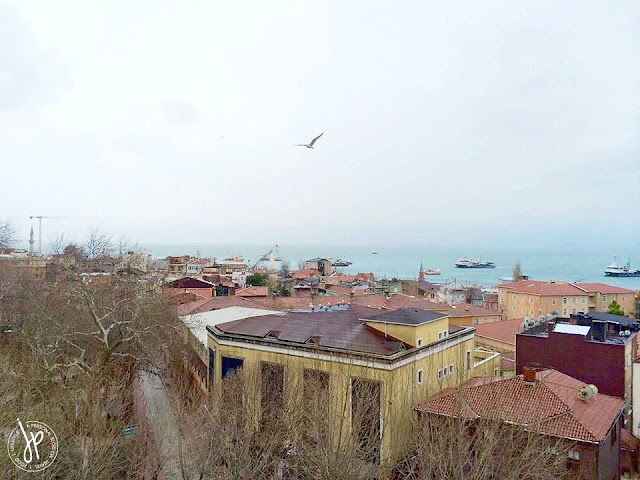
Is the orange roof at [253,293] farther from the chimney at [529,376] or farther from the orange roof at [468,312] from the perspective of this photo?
the chimney at [529,376]

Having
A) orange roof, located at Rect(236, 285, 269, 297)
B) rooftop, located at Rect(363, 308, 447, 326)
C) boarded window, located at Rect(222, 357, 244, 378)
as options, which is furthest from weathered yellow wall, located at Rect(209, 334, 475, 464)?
orange roof, located at Rect(236, 285, 269, 297)

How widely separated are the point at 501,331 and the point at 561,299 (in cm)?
2514

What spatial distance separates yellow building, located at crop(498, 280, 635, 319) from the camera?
5091cm

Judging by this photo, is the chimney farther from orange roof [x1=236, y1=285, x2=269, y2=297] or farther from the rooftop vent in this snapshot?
orange roof [x1=236, y1=285, x2=269, y2=297]

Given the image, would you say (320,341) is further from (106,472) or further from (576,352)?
(576,352)

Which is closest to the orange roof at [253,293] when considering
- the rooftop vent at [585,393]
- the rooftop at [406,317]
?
the rooftop at [406,317]

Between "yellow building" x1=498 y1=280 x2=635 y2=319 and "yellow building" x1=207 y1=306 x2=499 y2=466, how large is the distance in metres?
36.1

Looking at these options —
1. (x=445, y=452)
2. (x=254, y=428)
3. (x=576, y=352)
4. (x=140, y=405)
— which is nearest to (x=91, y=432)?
Answer: (x=254, y=428)

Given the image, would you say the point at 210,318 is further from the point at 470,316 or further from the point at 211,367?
the point at 470,316

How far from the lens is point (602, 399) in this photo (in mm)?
14414

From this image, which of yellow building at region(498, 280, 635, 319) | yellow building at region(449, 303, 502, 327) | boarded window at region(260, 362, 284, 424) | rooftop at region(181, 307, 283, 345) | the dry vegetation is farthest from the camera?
yellow building at region(498, 280, 635, 319)

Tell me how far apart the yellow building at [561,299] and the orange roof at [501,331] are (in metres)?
20.6

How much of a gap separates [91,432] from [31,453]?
1196mm

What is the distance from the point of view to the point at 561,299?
51.3m
